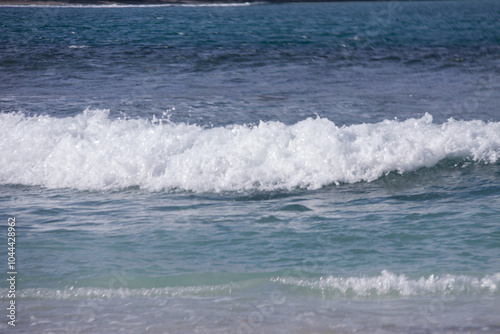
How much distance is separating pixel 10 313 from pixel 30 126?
558 centimetres

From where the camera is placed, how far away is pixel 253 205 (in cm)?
644

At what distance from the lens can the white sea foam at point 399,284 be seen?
4289 millimetres

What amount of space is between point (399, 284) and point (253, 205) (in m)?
2.37

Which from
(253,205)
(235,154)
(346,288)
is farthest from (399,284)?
(235,154)

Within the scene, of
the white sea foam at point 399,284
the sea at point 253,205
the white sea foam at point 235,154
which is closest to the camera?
the sea at point 253,205

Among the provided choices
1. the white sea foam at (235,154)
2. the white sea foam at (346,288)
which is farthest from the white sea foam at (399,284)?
the white sea foam at (235,154)

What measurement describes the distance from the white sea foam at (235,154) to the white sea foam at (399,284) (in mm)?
2694

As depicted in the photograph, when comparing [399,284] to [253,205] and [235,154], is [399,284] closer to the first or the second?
[253,205]

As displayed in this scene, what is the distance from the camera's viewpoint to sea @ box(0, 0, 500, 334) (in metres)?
4.17

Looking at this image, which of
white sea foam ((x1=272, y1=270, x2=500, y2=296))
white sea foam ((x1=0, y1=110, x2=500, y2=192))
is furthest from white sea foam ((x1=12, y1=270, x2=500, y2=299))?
white sea foam ((x1=0, y1=110, x2=500, y2=192))

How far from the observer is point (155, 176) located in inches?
295

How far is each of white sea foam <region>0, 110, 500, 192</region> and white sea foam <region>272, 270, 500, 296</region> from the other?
2694 millimetres

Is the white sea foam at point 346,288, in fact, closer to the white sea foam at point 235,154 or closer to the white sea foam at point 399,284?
the white sea foam at point 399,284

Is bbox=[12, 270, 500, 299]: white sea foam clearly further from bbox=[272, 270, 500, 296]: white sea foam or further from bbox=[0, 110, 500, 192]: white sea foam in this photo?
bbox=[0, 110, 500, 192]: white sea foam
